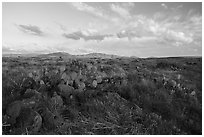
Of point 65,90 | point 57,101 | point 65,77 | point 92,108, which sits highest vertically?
point 65,77

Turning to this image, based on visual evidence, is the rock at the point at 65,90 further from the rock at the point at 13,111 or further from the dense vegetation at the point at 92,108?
the rock at the point at 13,111

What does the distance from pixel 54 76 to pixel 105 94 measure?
1.63m

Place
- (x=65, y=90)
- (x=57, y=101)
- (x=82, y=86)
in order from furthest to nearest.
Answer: (x=82, y=86)
(x=65, y=90)
(x=57, y=101)

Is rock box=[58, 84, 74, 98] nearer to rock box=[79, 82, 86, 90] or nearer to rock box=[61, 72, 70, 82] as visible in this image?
rock box=[79, 82, 86, 90]

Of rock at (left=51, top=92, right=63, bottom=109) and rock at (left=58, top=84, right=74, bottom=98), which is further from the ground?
rock at (left=58, top=84, right=74, bottom=98)

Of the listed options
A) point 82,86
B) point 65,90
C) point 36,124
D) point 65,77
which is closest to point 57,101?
point 65,90

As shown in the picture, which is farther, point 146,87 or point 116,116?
point 146,87

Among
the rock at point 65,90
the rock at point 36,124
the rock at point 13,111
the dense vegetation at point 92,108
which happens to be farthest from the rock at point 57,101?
the rock at point 13,111

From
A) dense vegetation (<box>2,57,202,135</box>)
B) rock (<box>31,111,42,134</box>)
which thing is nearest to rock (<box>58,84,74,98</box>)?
dense vegetation (<box>2,57,202,135</box>)

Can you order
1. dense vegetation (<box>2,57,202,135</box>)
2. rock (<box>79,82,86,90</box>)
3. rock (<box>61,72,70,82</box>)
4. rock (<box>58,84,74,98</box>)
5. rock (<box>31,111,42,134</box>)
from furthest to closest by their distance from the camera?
rock (<box>61,72,70,82</box>) < rock (<box>79,82,86,90</box>) < rock (<box>58,84,74,98</box>) < dense vegetation (<box>2,57,202,135</box>) < rock (<box>31,111,42,134</box>)

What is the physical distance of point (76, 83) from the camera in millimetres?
5730

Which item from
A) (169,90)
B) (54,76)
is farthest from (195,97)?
(54,76)

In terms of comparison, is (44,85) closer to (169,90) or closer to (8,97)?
(8,97)

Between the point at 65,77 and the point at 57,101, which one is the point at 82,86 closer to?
the point at 65,77
